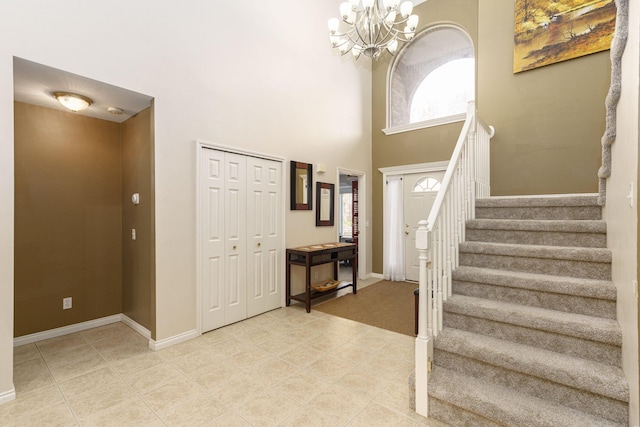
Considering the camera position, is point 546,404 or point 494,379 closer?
point 546,404

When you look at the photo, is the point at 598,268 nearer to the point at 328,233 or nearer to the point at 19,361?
the point at 328,233

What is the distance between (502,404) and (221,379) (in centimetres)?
198

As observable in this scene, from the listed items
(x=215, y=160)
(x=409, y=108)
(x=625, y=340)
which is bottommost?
(x=625, y=340)

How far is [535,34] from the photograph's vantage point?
13.4ft

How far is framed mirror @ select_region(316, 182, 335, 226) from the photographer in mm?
4719

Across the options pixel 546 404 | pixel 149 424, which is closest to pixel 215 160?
pixel 149 424

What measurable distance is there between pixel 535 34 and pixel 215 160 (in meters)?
4.65

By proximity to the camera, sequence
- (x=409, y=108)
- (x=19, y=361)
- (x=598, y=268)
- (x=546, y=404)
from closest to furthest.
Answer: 1. (x=546, y=404)
2. (x=598, y=268)
3. (x=19, y=361)
4. (x=409, y=108)

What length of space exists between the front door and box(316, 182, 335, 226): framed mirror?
61.8 inches

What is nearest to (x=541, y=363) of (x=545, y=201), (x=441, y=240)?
(x=441, y=240)

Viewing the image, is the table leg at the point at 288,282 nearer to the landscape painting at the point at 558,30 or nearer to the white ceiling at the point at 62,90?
the white ceiling at the point at 62,90

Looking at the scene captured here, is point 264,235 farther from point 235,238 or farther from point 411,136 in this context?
point 411,136

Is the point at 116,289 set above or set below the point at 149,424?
above

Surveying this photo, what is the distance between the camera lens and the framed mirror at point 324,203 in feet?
15.5
